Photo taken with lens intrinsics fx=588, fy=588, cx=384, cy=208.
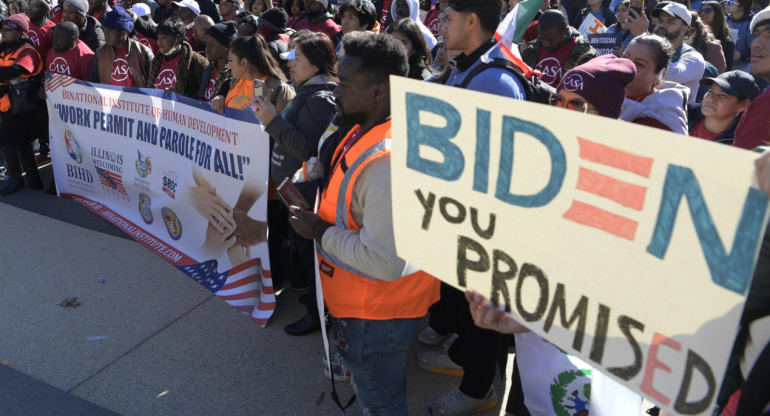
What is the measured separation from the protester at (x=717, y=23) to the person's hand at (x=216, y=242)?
16.1 feet

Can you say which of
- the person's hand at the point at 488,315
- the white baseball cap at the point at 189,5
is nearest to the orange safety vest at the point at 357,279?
the person's hand at the point at 488,315

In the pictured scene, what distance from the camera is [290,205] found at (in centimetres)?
226

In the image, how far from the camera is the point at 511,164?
4.38 feet

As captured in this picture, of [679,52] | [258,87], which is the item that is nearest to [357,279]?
[258,87]

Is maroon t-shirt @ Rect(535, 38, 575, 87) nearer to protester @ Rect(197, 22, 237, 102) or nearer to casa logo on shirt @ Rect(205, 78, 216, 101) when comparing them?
protester @ Rect(197, 22, 237, 102)

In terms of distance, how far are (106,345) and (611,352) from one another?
317 centimetres

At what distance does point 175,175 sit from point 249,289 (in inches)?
44.3

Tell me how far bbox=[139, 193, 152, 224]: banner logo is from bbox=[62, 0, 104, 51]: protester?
9.69ft

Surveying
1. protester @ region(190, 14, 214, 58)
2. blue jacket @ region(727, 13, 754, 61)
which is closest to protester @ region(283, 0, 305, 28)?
protester @ region(190, 14, 214, 58)

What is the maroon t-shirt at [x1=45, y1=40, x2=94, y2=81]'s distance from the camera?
229 inches

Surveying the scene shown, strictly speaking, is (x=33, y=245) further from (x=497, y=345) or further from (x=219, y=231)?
(x=497, y=345)

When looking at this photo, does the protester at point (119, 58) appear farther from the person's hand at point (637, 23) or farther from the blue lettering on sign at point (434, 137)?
the blue lettering on sign at point (434, 137)

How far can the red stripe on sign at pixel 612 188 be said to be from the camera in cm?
114

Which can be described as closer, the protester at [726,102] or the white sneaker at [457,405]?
the white sneaker at [457,405]
